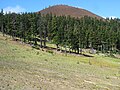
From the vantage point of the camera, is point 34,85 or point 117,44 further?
point 117,44

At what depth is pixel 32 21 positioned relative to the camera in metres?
142

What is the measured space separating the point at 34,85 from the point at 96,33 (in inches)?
4678

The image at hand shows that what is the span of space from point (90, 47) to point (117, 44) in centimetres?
1524

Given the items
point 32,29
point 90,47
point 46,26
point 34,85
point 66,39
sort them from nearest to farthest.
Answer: point 34,85
point 66,39
point 32,29
point 46,26
point 90,47

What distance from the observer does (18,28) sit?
127688 millimetres

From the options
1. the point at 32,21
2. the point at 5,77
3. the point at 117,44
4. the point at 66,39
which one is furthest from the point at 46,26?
the point at 5,77

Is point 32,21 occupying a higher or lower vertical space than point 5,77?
higher

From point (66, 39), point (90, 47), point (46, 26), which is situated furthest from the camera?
point (90, 47)

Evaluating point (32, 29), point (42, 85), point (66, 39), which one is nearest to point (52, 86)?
point (42, 85)

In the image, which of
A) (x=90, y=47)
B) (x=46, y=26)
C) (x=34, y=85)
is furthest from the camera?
(x=90, y=47)

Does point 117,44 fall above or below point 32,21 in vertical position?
below

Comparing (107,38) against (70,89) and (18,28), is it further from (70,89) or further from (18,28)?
(70,89)

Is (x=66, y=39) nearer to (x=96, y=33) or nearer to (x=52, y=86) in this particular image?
(x=96, y=33)

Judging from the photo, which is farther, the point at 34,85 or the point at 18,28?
the point at 18,28
